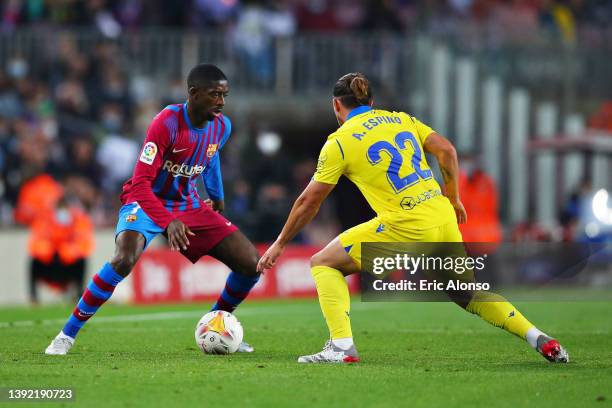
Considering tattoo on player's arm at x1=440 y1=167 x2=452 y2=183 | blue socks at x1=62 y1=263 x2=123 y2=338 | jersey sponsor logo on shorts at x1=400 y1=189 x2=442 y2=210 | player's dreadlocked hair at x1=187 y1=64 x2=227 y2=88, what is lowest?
blue socks at x1=62 y1=263 x2=123 y2=338

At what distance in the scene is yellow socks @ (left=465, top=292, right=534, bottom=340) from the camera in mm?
9188

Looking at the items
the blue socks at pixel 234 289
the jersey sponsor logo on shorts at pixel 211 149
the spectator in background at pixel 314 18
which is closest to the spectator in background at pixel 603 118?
the spectator in background at pixel 314 18

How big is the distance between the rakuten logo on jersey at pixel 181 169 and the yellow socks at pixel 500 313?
2.78 metres

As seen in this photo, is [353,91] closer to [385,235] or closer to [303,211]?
[303,211]

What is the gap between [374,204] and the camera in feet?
31.0

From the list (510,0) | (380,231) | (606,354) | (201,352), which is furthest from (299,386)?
(510,0)

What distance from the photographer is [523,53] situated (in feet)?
81.4

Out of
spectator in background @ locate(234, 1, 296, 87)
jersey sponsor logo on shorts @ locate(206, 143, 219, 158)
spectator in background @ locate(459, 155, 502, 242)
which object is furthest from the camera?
spectator in background @ locate(234, 1, 296, 87)

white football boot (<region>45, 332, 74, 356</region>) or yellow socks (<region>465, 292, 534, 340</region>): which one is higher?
yellow socks (<region>465, 292, 534, 340</region>)

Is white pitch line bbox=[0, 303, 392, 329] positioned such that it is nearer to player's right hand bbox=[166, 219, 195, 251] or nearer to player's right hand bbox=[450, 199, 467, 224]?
player's right hand bbox=[166, 219, 195, 251]

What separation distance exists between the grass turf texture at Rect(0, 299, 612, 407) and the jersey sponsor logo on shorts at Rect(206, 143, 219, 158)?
5.62 feet

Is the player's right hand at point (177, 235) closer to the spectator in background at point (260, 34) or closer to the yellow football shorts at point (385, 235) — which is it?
the yellow football shorts at point (385, 235)

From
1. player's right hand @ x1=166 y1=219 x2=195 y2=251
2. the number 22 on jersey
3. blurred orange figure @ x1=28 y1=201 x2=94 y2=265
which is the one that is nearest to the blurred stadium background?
blurred orange figure @ x1=28 y1=201 x2=94 y2=265

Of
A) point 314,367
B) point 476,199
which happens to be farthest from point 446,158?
point 476,199
